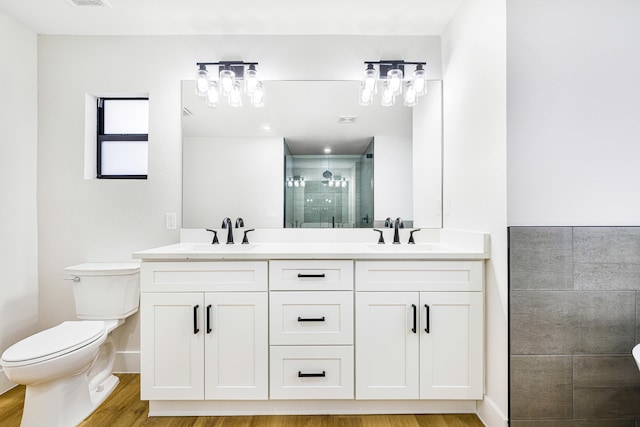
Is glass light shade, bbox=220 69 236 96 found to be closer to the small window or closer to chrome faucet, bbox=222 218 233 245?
the small window

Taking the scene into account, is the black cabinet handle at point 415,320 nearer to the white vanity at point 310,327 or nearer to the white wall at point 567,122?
the white vanity at point 310,327

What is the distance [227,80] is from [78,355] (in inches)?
70.4

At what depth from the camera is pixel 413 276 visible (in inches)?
68.9

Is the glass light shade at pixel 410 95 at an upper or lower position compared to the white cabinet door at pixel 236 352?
upper

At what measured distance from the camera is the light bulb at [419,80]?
2.23 m

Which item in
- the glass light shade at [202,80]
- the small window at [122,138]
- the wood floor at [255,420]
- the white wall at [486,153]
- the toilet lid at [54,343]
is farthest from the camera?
the small window at [122,138]

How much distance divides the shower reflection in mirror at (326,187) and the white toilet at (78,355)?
3.68 ft

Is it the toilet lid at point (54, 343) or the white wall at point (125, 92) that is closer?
the toilet lid at point (54, 343)

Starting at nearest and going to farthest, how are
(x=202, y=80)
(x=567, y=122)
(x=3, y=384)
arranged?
(x=567, y=122) → (x=3, y=384) → (x=202, y=80)

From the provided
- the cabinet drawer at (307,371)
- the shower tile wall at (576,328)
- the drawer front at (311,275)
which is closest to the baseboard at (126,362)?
the cabinet drawer at (307,371)

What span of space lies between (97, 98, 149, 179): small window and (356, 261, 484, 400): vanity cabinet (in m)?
1.88

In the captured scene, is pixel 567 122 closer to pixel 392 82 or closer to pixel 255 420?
pixel 392 82

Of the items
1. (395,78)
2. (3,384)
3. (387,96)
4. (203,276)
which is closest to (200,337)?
(203,276)

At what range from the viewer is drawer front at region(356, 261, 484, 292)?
1743mm
